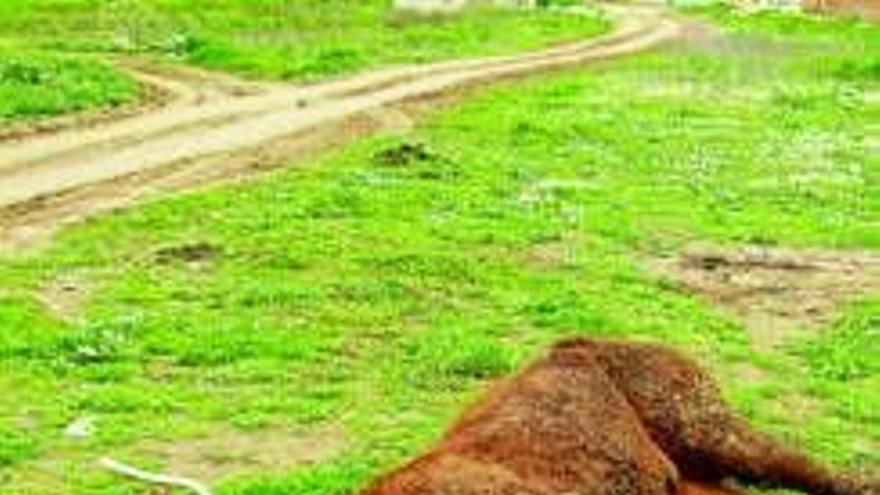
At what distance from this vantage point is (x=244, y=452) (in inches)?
491

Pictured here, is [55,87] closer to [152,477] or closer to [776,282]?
[776,282]

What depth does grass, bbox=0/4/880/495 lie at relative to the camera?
13.2 meters

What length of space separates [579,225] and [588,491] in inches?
546

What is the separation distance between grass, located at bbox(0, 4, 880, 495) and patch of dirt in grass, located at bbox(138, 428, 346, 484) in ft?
0.41

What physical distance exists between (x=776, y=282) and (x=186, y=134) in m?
14.2

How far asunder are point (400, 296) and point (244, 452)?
5236 millimetres

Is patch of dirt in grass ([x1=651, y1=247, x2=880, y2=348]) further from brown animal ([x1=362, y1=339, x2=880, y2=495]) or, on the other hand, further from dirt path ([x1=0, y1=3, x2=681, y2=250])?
dirt path ([x1=0, y1=3, x2=681, y2=250])

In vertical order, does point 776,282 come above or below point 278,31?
above

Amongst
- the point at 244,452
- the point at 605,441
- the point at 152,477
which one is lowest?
the point at 244,452

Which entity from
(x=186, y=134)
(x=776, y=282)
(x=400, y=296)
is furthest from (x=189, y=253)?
(x=186, y=134)

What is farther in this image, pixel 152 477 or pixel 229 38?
pixel 229 38

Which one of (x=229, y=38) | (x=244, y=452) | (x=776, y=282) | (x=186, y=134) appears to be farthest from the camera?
(x=229, y=38)

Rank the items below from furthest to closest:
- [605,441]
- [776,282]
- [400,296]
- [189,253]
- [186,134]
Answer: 1. [186,134]
2. [189,253]
3. [776,282]
4. [400,296]
5. [605,441]

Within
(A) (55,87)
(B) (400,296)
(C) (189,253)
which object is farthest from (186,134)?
(B) (400,296)
